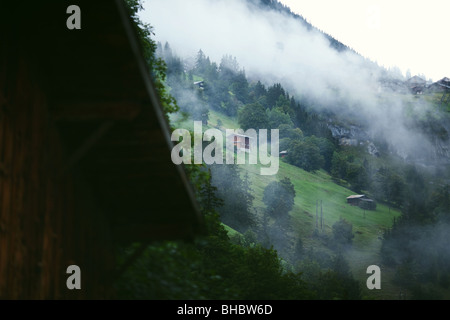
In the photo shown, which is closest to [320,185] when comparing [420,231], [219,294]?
[420,231]

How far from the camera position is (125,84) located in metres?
5.35

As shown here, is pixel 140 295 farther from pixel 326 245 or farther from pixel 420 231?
pixel 420 231

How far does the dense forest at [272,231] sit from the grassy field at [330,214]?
2.44 meters

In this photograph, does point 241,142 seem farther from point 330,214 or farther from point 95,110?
point 95,110

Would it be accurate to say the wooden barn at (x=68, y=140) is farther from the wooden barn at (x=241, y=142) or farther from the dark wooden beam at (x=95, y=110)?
the wooden barn at (x=241, y=142)

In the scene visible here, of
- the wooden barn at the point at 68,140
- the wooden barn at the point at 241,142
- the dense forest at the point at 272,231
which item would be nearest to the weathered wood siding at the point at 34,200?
the wooden barn at the point at 68,140

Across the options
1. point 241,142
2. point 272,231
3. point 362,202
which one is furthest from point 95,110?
point 362,202

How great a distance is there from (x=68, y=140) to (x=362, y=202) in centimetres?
14688

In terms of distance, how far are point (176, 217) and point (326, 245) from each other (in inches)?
4229

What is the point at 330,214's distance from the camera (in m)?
131

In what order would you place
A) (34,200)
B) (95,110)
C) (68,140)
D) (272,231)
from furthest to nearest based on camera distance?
(272,231) < (68,140) < (34,200) < (95,110)

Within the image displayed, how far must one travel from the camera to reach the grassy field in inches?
4119

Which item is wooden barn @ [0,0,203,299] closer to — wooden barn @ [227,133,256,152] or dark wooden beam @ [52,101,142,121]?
dark wooden beam @ [52,101,142,121]

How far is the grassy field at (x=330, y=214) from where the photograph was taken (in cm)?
10462
